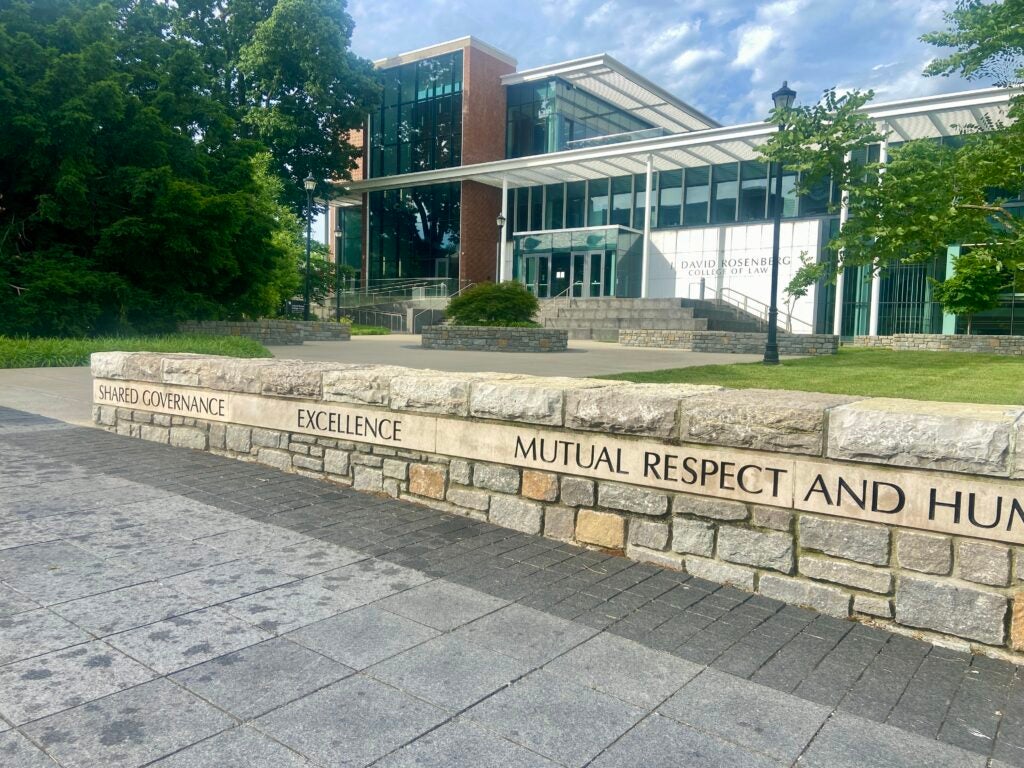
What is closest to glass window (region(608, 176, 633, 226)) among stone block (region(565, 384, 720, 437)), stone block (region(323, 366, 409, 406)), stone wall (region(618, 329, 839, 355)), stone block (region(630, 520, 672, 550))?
stone wall (region(618, 329, 839, 355))

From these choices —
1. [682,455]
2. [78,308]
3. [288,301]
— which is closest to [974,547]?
[682,455]

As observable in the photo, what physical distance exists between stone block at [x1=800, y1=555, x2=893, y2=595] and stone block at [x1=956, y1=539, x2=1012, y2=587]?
31 cm

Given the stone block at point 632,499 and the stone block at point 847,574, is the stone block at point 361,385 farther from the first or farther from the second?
the stone block at point 847,574

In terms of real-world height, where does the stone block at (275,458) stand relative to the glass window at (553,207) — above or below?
below

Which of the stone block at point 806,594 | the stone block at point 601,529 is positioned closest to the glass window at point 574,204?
the stone block at point 601,529

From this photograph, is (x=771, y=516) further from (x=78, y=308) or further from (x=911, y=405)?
(x=78, y=308)

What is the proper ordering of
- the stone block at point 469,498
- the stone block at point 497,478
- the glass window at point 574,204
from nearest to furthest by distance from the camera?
the stone block at point 497,478 < the stone block at point 469,498 < the glass window at point 574,204

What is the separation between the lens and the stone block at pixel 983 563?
10.7 feet

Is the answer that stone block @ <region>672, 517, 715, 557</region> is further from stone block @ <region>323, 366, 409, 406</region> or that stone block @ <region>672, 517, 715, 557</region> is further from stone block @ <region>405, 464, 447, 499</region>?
stone block @ <region>323, 366, 409, 406</region>

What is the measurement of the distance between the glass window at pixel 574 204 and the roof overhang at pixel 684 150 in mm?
1159

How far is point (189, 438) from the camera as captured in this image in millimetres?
7406

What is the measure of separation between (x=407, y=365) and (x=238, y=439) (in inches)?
388

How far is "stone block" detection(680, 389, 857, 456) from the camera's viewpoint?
3.74 meters

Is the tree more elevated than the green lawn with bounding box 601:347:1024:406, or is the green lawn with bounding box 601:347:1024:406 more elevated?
the tree
